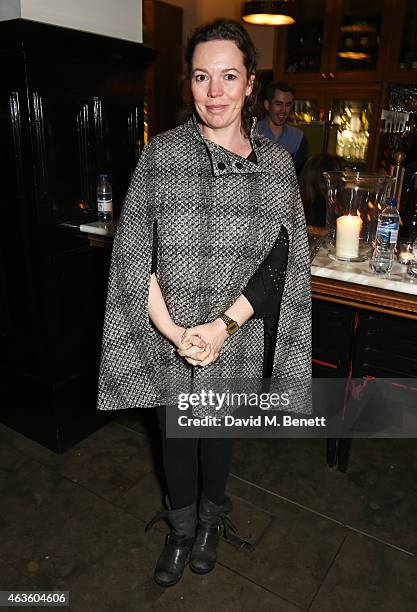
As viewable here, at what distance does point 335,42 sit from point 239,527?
3.74 meters

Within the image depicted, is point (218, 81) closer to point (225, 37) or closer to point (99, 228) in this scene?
point (225, 37)

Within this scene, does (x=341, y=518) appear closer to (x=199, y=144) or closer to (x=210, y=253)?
(x=210, y=253)

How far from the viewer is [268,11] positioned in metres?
3.05

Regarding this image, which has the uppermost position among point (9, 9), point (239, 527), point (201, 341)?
point (9, 9)

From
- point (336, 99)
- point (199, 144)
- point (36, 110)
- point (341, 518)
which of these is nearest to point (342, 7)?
point (336, 99)

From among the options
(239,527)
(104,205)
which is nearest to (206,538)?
(239,527)

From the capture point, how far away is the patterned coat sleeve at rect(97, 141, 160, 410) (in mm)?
1134

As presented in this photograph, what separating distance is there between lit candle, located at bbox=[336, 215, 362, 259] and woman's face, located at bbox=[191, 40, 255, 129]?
62cm

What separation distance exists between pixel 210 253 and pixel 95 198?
0.97m

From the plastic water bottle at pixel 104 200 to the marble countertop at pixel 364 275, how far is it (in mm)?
815

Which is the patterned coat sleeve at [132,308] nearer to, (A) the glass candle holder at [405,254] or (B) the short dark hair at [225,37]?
(B) the short dark hair at [225,37]

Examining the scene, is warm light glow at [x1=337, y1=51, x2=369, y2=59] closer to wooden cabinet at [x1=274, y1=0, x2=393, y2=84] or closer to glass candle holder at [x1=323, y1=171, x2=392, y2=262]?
wooden cabinet at [x1=274, y1=0, x2=393, y2=84]

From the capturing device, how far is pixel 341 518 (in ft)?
5.37

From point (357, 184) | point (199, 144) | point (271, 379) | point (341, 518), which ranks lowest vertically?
point (341, 518)
